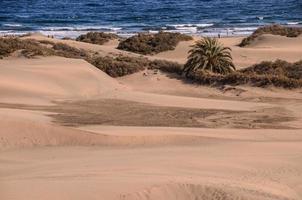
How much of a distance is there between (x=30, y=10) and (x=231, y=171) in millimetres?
66346

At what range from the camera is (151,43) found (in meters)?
34.0

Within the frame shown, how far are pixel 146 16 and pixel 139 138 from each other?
173 ft

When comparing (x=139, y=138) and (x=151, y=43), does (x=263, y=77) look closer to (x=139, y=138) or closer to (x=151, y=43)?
(x=139, y=138)

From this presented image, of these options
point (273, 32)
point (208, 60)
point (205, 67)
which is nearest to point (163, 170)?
point (205, 67)

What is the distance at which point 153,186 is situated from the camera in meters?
8.42

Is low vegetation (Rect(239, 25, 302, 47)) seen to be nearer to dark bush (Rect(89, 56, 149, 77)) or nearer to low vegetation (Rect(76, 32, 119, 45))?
low vegetation (Rect(76, 32, 119, 45))

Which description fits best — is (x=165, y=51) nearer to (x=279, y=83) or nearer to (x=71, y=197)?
(x=279, y=83)

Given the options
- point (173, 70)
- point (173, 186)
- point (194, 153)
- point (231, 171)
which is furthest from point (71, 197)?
point (173, 70)

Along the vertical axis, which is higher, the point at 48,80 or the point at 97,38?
the point at 48,80

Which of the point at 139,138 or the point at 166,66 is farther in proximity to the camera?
the point at 166,66

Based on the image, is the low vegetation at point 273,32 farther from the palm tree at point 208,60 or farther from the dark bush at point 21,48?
the dark bush at point 21,48

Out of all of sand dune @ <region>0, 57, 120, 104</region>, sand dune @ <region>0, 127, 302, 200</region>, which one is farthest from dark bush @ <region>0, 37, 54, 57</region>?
sand dune @ <region>0, 127, 302, 200</region>

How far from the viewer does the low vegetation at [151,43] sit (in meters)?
33.2

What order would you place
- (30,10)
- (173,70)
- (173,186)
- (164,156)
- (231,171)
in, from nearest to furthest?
(173,186)
(231,171)
(164,156)
(173,70)
(30,10)
